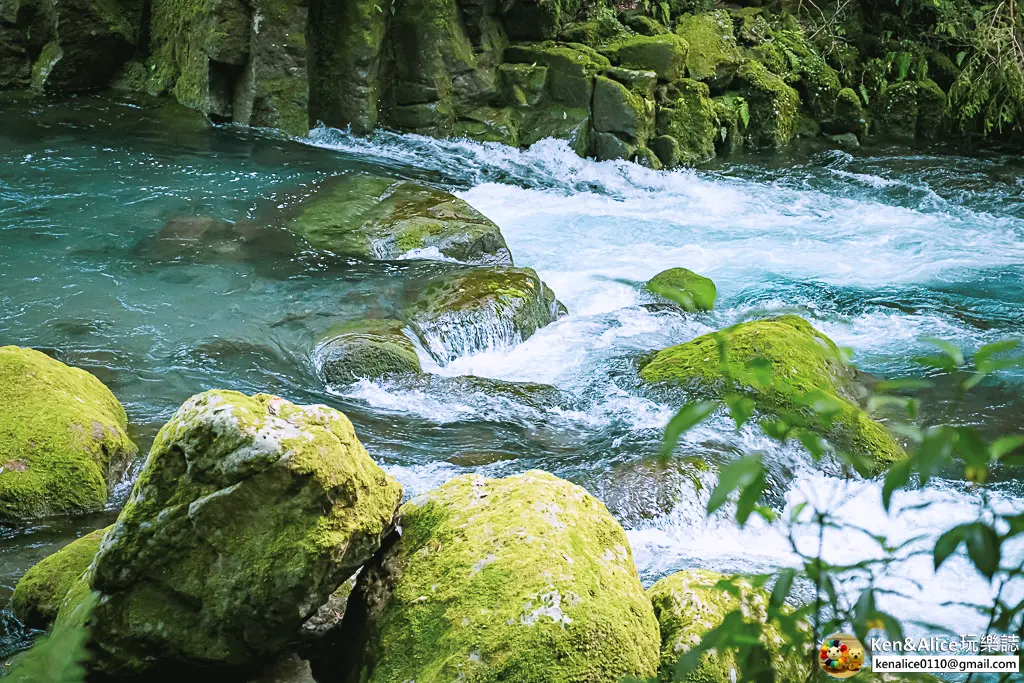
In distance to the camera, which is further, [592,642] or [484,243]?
[484,243]

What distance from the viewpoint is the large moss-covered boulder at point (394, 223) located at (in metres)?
8.55

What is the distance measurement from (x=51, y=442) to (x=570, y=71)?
9.41 metres

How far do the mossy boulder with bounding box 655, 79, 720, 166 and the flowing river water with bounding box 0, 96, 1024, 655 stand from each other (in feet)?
1.66

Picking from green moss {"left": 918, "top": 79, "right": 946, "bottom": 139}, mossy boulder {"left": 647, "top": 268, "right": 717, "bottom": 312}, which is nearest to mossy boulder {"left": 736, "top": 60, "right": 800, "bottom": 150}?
green moss {"left": 918, "top": 79, "right": 946, "bottom": 139}

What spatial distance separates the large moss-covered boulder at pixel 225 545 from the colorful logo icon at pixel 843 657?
5.33ft

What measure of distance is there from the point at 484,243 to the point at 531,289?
3.31ft

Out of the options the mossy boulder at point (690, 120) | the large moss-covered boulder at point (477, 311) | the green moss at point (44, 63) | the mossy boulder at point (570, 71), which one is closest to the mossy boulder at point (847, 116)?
the mossy boulder at point (690, 120)

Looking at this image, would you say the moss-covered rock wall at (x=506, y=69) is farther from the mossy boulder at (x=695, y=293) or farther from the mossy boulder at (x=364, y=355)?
the mossy boulder at (x=695, y=293)

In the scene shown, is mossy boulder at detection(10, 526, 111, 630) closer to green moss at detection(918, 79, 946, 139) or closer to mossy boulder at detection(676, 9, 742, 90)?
mossy boulder at detection(676, 9, 742, 90)

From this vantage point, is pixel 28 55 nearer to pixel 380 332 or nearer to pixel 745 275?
pixel 380 332

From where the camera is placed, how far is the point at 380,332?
275 inches

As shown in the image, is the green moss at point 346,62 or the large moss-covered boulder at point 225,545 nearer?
the large moss-covered boulder at point 225,545

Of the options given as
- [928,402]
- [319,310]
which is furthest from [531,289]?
[928,402]

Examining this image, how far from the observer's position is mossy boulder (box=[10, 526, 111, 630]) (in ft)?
12.6
